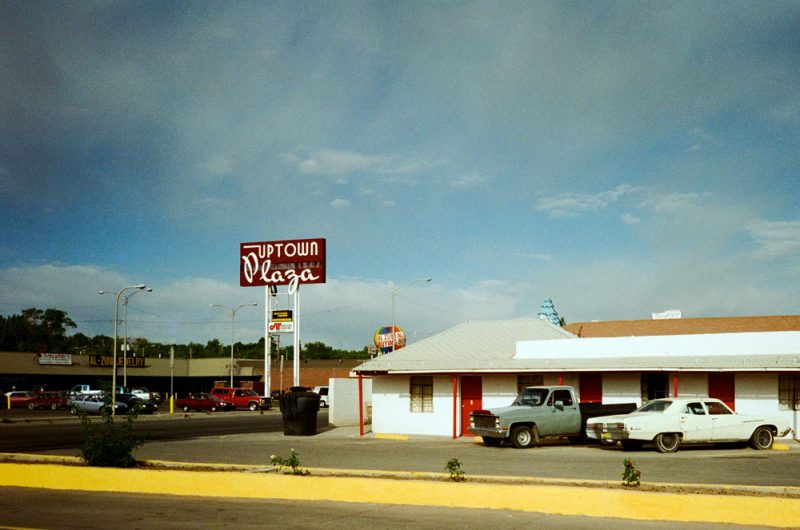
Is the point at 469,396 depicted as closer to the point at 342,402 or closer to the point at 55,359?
the point at 342,402

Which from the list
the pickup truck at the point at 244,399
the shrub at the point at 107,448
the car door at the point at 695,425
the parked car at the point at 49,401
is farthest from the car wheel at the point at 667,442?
the parked car at the point at 49,401

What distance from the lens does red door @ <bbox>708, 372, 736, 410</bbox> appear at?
2691cm

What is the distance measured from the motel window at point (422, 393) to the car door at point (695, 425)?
11.8m

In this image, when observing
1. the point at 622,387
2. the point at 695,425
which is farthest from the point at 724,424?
the point at 622,387

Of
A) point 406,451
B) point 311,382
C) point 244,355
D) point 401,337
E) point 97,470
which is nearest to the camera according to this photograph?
point 97,470

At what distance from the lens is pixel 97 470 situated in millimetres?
15656

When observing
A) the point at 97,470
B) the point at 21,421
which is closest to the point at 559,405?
the point at 97,470

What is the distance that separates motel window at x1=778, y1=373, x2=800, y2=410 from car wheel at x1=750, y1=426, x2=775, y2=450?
3231mm

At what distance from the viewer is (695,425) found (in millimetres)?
22609

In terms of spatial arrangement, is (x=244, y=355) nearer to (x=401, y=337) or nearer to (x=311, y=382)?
(x=311, y=382)

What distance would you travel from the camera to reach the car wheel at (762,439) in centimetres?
2320

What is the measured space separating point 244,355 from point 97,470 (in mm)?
127158

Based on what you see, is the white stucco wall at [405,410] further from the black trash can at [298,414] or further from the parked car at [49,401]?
the parked car at [49,401]

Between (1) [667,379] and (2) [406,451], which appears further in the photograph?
(1) [667,379]
